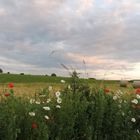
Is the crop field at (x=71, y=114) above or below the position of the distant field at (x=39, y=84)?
below

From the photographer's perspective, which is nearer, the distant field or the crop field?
the crop field

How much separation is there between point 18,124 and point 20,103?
54cm

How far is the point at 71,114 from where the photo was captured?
7402 millimetres

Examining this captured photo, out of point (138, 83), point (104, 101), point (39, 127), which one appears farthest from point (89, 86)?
point (138, 83)

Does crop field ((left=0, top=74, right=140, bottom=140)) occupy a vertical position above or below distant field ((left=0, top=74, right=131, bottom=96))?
below

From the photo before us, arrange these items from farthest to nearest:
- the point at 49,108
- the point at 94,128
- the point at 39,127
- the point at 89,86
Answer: the point at 89,86
the point at 94,128
the point at 49,108
the point at 39,127

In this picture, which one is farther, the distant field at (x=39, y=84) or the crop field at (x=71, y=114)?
the distant field at (x=39, y=84)

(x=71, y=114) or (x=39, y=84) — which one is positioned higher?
(x=39, y=84)

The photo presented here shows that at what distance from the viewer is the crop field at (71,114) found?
6871 millimetres

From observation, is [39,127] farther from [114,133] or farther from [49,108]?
[114,133]

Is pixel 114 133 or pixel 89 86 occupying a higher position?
pixel 89 86

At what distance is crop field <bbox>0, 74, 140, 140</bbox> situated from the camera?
6.87m

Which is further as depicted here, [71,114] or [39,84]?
[39,84]

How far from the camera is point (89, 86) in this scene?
8.70 meters
